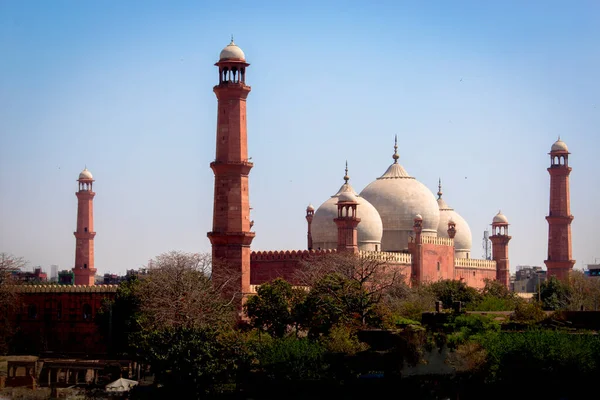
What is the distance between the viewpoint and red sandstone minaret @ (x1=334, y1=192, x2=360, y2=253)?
5250 cm

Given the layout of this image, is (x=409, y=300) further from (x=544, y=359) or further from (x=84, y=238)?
(x=84, y=238)

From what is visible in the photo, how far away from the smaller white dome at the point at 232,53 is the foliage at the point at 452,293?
49.6 feet

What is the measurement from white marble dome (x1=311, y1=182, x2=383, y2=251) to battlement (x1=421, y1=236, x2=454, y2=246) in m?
2.86

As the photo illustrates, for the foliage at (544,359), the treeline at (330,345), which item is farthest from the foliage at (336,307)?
the foliage at (544,359)

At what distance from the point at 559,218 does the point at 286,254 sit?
70.0ft

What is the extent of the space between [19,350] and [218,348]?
15.8 meters

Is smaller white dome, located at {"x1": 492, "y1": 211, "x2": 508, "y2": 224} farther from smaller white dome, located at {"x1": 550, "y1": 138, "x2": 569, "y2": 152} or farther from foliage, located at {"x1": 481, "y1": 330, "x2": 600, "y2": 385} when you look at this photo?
foliage, located at {"x1": 481, "y1": 330, "x2": 600, "y2": 385}

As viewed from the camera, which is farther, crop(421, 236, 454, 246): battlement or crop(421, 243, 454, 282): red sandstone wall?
crop(421, 236, 454, 246): battlement

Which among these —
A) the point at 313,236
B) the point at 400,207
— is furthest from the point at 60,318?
the point at 400,207

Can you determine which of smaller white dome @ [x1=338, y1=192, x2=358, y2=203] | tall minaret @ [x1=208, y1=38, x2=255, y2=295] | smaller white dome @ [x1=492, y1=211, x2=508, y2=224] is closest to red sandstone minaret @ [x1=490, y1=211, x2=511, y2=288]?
smaller white dome @ [x1=492, y1=211, x2=508, y2=224]

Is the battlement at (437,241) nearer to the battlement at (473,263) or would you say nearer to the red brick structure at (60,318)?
the battlement at (473,263)

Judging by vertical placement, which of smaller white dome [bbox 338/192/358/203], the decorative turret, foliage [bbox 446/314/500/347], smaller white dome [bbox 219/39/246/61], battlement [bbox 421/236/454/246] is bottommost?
foliage [bbox 446/314/500/347]

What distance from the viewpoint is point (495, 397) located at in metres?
29.3

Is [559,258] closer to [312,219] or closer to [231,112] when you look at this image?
[312,219]
